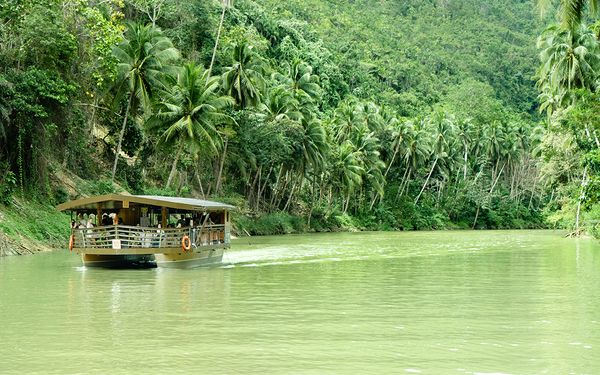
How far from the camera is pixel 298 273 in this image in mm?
25844

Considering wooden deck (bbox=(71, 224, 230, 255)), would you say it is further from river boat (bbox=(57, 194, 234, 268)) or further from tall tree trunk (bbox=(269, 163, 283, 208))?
tall tree trunk (bbox=(269, 163, 283, 208))

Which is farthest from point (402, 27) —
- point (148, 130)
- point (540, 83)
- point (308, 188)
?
point (148, 130)

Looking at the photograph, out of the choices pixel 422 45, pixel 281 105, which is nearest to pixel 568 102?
pixel 281 105

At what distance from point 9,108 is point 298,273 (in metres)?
15.2

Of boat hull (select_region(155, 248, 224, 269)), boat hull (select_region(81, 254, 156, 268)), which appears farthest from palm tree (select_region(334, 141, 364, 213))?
boat hull (select_region(81, 254, 156, 268))

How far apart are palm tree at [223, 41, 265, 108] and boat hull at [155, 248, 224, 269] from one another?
26.4m

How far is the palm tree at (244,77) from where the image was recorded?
5500 centimetres

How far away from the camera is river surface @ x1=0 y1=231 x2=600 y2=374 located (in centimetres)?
1152

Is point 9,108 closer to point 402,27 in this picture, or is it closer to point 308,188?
point 308,188

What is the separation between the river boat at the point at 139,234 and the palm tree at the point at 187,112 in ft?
54.4

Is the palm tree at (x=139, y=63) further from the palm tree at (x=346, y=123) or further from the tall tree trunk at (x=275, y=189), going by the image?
the palm tree at (x=346, y=123)

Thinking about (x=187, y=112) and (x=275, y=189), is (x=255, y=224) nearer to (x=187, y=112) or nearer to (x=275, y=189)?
(x=275, y=189)

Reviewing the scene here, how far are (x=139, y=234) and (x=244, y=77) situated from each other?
29493 millimetres

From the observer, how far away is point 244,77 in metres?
55.2
